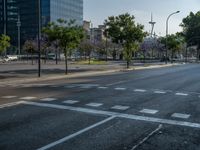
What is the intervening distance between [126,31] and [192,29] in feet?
281

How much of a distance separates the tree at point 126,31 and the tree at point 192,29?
80.0 m

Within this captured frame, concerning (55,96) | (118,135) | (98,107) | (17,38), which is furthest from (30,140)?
(17,38)

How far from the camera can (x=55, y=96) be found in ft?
52.5

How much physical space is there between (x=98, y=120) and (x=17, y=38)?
426 feet

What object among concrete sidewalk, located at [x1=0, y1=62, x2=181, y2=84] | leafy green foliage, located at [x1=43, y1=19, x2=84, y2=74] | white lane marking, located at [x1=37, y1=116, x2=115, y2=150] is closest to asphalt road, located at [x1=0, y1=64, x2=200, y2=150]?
white lane marking, located at [x1=37, y1=116, x2=115, y2=150]

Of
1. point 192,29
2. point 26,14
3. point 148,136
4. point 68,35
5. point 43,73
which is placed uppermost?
point 26,14

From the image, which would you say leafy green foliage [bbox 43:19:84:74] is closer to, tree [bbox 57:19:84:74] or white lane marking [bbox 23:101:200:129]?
tree [bbox 57:19:84:74]

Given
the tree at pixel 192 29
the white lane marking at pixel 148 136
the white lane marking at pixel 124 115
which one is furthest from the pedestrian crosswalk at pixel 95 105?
the tree at pixel 192 29

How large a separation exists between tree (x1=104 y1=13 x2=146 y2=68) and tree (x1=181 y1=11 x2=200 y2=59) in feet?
262

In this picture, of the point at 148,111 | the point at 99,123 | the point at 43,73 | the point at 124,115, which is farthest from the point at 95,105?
the point at 43,73

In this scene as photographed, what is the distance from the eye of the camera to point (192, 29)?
12694 cm

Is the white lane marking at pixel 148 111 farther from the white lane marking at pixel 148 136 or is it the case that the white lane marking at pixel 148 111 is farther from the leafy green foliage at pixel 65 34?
the leafy green foliage at pixel 65 34

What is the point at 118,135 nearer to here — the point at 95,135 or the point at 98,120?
the point at 95,135

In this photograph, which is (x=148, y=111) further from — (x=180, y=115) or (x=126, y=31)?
(x=126, y=31)
